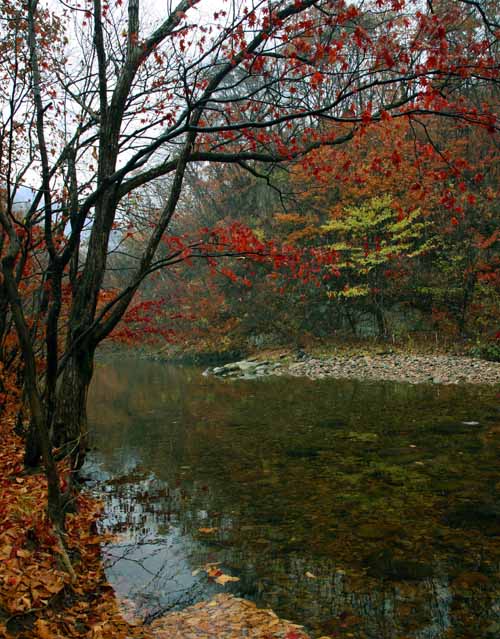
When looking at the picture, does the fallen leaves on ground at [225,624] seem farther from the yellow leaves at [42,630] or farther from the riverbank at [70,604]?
the yellow leaves at [42,630]

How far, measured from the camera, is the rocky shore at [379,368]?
51.9ft

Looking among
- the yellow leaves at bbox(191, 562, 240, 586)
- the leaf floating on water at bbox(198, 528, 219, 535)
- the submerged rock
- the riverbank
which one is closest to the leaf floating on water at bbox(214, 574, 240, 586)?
the yellow leaves at bbox(191, 562, 240, 586)

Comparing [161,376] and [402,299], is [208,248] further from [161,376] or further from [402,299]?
[402,299]

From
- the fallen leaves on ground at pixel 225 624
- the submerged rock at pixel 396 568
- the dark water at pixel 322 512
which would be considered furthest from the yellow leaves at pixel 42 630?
the submerged rock at pixel 396 568

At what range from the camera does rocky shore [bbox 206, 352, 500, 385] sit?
15.8 m

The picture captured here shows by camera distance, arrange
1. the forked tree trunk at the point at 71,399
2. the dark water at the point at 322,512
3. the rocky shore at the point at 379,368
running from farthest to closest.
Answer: the rocky shore at the point at 379,368 → the forked tree trunk at the point at 71,399 → the dark water at the point at 322,512

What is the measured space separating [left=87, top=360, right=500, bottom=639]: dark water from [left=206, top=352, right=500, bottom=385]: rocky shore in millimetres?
3039

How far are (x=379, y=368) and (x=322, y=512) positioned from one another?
41.7 ft

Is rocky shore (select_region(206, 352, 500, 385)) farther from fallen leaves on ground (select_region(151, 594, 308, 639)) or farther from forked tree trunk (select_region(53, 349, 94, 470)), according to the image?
fallen leaves on ground (select_region(151, 594, 308, 639))

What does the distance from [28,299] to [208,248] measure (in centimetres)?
498

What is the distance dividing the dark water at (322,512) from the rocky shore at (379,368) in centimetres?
304

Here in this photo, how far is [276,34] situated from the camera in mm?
5855

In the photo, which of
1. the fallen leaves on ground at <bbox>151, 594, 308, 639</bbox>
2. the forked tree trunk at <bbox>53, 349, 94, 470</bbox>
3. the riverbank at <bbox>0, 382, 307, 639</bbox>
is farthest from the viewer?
the forked tree trunk at <bbox>53, 349, 94, 470</bbox>

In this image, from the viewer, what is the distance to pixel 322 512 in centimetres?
620
